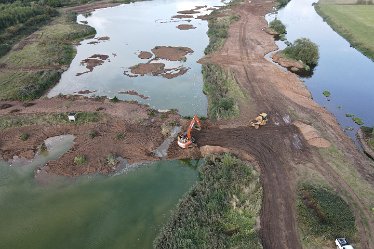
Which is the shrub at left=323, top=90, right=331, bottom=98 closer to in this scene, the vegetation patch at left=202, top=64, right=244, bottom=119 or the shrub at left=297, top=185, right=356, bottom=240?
the vegetation patch at left=202, top=64, right=244, bottom=119

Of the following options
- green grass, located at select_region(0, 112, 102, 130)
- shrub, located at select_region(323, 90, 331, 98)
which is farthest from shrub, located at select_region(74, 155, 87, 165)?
shrub, located at select_region(323, 90, 331, 98)

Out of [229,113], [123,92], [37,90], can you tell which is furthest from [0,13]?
[229,113]

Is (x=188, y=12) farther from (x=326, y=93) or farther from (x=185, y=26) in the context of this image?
(x=326, y=93)

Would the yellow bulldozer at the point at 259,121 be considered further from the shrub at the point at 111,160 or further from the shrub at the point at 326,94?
the shrub at the point at 111,160

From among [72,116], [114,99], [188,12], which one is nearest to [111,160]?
[72,116]

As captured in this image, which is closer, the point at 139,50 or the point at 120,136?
the point at 120,136

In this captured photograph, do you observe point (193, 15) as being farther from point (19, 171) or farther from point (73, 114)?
point (19, 171)
